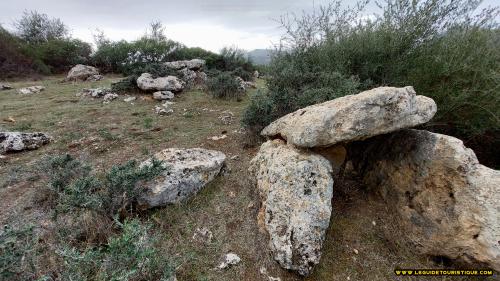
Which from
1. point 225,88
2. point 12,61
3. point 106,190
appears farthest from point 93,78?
point 106,190

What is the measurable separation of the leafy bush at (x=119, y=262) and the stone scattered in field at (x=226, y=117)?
15.4ft

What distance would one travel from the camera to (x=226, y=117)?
7211 millimetres

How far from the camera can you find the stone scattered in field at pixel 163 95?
29.7 feet

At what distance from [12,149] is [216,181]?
448cm

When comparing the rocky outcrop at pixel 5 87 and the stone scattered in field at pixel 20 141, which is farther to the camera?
the rocky outcrop at pixel 5 87

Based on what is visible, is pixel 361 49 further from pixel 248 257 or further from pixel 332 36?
pixel 248 257

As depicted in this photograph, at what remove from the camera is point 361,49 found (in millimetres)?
5691

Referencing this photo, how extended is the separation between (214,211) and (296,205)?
1.28 meters

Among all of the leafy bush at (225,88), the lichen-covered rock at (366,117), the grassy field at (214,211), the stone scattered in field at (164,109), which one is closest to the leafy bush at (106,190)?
the grassy field at (214,211)

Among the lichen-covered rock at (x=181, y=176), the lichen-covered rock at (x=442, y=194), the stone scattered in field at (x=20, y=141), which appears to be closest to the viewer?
the lichen-covered rock at (x=442, y=194)

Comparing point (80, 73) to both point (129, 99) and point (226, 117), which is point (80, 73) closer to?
point (129, 99)

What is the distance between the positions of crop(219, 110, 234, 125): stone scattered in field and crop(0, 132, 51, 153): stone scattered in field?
410cm

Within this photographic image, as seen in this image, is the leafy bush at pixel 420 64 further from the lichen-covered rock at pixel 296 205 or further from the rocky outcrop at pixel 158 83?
the rocky outcrop at pixel 158 83

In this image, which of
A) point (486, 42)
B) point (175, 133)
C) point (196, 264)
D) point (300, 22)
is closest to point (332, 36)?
point (300, 22)
